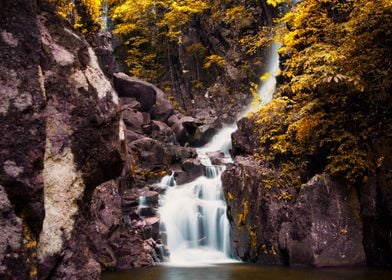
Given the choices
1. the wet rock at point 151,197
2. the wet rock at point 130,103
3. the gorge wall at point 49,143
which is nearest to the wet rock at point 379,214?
the wet rock at point 151,197

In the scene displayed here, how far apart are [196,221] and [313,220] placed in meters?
6.06

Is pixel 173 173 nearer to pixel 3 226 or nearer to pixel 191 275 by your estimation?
pixel 191 275

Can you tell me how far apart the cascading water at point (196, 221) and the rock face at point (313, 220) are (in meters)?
1.48

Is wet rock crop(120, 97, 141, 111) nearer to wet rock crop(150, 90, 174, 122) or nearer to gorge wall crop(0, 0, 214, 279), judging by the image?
wet rock crop(150, 90, 174, 122)

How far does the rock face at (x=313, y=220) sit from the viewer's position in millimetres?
13188

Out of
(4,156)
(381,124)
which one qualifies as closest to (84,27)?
(381,124)

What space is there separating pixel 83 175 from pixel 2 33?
2132 millimetres

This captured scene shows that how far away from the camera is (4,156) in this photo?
4.38m

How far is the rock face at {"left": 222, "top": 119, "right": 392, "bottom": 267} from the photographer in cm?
1319

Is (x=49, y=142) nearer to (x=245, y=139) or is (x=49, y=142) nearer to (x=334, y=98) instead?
(x=334, y=98)

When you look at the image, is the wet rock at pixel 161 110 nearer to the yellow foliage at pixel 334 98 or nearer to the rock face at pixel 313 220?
the yellow foliage at pixel 334 98

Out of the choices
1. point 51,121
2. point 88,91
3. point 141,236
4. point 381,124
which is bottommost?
point 141,236

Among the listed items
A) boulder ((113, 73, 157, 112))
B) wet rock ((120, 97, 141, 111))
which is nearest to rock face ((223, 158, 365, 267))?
wet rock ((120, 97, 141, 111))

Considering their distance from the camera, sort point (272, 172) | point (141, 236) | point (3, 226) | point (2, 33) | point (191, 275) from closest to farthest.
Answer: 1. point (3, 226)
2. point (2, 33)
3. point (191, 275)
4. point (272, 172)
5. point (141, 236)
